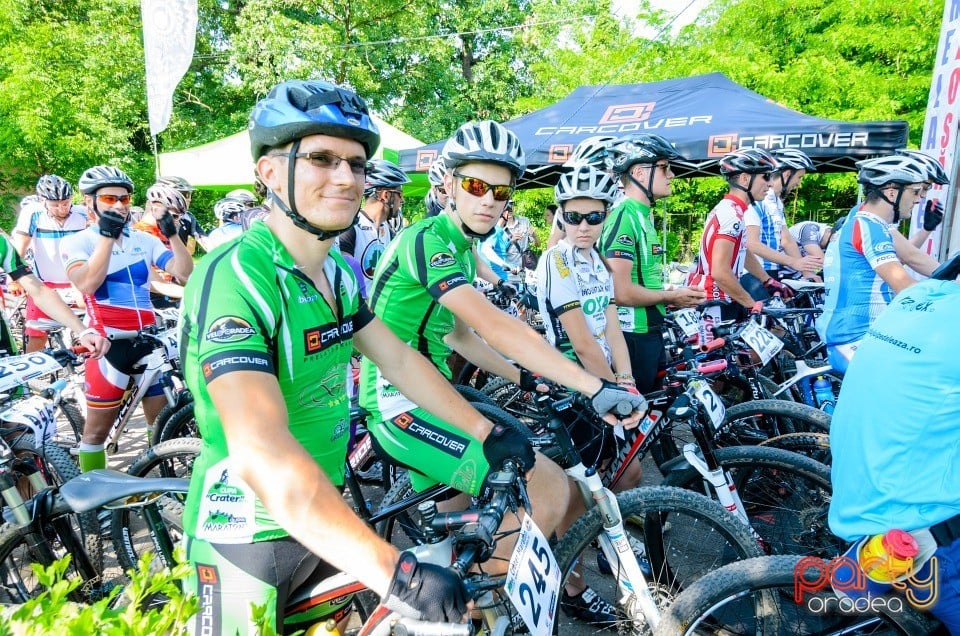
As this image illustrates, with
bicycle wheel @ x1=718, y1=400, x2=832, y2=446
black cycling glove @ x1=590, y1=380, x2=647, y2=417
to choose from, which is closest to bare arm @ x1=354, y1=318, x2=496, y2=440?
black cycling glove @ x1=590, y1=380, x2=647, y2=417

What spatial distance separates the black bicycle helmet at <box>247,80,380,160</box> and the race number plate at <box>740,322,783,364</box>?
141 inches

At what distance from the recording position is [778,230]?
7359 mm

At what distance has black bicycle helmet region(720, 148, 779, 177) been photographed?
5727mm

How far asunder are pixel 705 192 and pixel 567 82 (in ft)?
18.6

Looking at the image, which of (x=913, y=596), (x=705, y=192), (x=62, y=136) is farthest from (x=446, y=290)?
(x=62, y=136)

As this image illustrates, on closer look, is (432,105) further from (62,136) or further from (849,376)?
(849,376)

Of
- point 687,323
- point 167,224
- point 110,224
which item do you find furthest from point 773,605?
point 167,224

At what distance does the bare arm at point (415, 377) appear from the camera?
2199 millimetres

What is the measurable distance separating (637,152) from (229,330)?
3759mm

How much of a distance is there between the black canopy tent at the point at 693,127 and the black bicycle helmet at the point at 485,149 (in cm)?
692

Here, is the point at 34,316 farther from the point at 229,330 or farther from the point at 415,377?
the point at 229,330

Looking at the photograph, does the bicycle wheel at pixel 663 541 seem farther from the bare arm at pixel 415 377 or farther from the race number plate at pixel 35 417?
the race number plate at pixel 35 417

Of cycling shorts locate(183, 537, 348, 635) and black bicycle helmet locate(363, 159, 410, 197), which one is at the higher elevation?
black bicycle helmet locate(363, 159, 410, 197)

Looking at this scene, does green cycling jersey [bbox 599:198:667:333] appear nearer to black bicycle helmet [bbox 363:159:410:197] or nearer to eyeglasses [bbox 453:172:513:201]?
eyeglasses [bbox 453:172:513:201]
